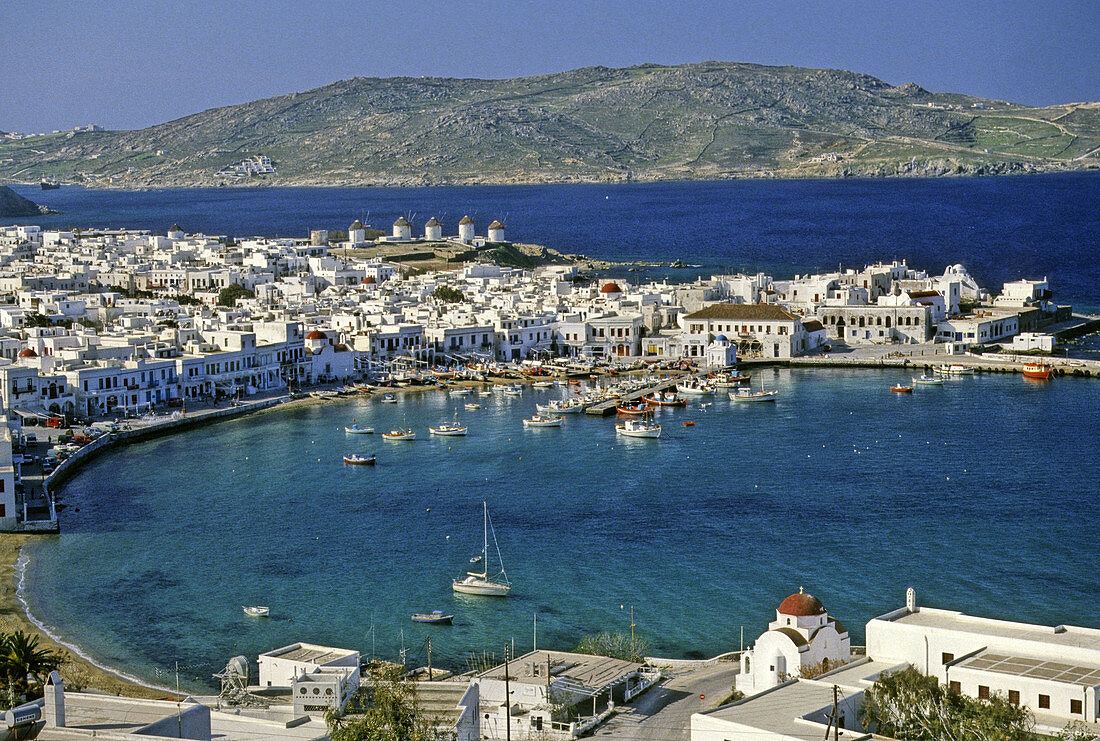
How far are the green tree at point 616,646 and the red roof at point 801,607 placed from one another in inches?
76.5

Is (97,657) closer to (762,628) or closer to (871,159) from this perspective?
(762,628)

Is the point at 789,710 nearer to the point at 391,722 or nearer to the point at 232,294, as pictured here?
the point at 391,722

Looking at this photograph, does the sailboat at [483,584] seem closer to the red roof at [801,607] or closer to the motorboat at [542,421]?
the red roof at [801,607]

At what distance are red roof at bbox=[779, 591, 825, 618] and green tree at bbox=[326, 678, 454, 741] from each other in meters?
4.83

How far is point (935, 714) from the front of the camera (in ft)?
44.3

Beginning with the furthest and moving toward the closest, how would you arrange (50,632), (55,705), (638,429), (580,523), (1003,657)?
(638,429), (580,523), (50,632), (1003,657), (55,705)

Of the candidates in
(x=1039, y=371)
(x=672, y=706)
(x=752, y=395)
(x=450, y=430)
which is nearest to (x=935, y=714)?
(x=672, y=706)

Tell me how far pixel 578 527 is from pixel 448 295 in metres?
29.3

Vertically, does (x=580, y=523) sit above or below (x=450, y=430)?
below

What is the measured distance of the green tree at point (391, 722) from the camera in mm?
12227

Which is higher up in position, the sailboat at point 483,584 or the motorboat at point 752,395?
the motorboat at point 752,395

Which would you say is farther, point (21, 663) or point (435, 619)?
point (435, 619)

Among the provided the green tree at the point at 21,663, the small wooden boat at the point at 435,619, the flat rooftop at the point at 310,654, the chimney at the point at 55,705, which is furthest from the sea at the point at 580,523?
the chimney at the point at 55,705

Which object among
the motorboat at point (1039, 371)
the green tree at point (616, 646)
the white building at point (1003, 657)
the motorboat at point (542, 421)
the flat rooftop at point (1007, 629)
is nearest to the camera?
the white building at point (1003, 657)
